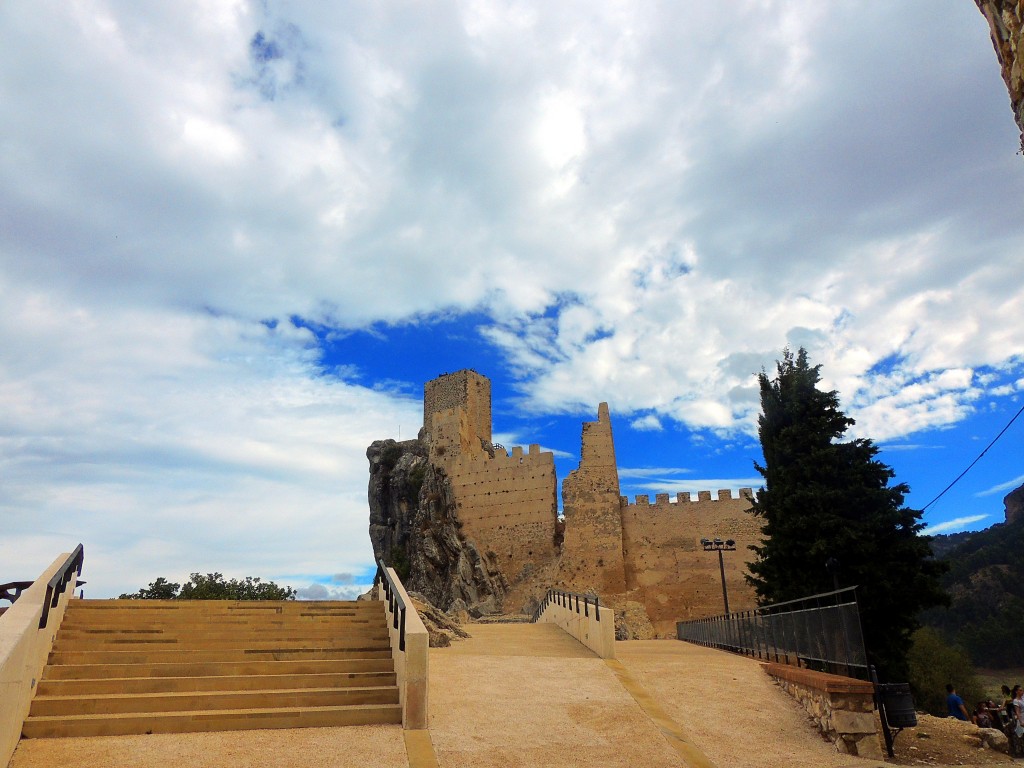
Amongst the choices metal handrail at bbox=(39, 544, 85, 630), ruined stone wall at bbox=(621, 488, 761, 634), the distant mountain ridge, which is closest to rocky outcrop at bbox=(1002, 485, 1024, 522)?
the distant mountain ridge

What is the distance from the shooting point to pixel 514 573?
108 feet

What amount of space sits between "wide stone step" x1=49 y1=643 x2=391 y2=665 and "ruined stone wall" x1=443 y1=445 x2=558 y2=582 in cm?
2443

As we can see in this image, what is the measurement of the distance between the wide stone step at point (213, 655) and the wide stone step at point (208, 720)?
151 centimetres

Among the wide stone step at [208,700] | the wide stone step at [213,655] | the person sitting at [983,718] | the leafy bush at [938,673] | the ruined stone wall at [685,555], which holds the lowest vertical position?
the leafy bush at [938,673]

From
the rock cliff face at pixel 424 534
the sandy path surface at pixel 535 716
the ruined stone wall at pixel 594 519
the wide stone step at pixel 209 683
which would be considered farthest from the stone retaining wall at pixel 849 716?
the rock cliff face at pixel 424 534

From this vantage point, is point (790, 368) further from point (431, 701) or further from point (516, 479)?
point (516, 479)

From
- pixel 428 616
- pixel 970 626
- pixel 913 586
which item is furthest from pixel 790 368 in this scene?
pixel 970 626

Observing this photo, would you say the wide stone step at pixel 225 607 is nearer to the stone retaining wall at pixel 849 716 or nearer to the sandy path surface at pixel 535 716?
the sandy path surface at pixel 535 716

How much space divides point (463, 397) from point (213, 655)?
3485 centimetres

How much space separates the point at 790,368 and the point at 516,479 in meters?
20.0

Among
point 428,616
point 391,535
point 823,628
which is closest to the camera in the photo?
point 823,628

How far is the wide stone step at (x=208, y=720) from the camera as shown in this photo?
6332 mm

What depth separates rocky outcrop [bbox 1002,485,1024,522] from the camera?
67.4 m

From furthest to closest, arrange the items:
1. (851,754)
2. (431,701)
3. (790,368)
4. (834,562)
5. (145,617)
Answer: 1. (790,368)
2. (834,562)
3. (145,617)
4. (431,701)
5. (851,754)
